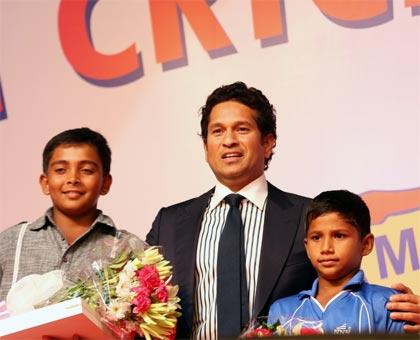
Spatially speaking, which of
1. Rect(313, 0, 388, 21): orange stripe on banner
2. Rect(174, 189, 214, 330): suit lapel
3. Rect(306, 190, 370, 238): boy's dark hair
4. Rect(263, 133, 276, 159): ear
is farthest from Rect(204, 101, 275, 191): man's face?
Rect(313, 0, 388, 21): orange stripe on banner

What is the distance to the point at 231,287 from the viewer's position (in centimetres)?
267

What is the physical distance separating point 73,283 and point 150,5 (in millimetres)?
1567

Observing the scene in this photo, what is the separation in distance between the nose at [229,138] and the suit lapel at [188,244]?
6.9 inches

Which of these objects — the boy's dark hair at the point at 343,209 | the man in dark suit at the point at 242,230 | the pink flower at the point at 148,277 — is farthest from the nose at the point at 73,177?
the boy's dark hair at the point at 343,209

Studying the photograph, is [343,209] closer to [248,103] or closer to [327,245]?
[327,245]

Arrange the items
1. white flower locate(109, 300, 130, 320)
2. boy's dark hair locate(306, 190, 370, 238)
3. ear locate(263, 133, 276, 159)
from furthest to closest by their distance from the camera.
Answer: ear locate(263, 133, 276, 159), boy's dark hair locate(306, 190, 370, 238), white flower locate(109, 300, 130, 320)

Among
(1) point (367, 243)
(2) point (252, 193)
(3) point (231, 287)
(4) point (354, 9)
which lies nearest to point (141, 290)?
(3) point (231, 287)

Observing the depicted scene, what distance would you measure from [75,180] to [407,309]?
0.99m

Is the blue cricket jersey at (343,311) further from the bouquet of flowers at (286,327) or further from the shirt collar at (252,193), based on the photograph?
the shirt collar at (252,193)

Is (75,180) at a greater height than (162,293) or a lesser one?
greater

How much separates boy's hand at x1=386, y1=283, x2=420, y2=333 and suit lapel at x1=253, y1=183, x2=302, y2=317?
33 cm

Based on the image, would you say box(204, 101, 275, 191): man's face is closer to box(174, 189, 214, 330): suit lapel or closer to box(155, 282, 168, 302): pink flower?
box(174, 189, 214, 330): suit lapel

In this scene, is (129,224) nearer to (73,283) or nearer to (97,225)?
(97,225)

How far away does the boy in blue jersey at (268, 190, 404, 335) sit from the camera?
2535 millimetres
